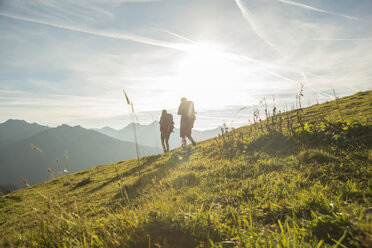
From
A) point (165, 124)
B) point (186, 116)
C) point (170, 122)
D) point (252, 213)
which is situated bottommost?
point (252, 213)

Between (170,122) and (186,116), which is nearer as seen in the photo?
(186,116)

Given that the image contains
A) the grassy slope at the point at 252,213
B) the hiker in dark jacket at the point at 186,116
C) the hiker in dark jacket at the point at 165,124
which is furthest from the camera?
the hiker in dark jacket at the point at 165,124

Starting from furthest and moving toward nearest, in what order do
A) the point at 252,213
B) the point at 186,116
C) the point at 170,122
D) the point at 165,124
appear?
1. the point at 170,122
2. the point at 165,124
3. the point at 186,116
4. the point at 252,213

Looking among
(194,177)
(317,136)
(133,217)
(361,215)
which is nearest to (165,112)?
(194,177)

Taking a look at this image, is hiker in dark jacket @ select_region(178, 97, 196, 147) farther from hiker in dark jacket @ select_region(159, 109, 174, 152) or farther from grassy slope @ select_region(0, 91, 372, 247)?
grassy slope @ select_region(0, 91, 372, 247)

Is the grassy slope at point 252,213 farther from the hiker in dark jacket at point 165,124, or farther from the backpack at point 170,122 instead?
the backpack at point 170,122

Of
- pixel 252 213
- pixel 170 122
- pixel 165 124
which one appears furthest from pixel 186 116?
pixel 252 213

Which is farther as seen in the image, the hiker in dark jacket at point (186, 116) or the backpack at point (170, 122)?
the backpack at point (170, 122)

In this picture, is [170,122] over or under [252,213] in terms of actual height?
over

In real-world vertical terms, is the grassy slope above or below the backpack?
below

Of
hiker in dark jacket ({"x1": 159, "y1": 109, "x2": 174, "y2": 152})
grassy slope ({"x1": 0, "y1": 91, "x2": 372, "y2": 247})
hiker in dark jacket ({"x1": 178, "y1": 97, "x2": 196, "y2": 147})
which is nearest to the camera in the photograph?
grassy slope ({"x1": 0, "y1": 91, "x2": 372, "y2": 247})

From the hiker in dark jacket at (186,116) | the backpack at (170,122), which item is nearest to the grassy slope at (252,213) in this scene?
the hiker in dark jacket at (186,116)

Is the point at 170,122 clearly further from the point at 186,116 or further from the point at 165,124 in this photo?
the point at 186,116

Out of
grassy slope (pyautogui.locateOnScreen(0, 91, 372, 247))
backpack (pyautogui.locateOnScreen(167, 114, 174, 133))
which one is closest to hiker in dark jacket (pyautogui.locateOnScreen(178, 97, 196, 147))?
backpack (pyautogui.locateOnScreen(167, 114, 174, 133))
